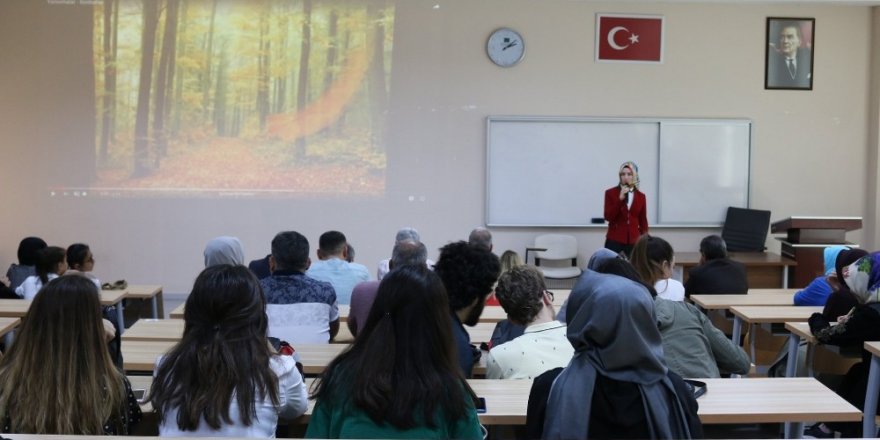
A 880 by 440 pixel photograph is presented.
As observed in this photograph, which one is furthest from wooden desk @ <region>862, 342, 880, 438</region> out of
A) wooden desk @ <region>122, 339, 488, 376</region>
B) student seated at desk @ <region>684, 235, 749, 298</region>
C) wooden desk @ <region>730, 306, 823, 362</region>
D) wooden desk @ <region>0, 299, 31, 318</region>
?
wooden desk @ <region>0, 299, 31, 318</region>

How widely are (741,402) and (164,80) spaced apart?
6.50m

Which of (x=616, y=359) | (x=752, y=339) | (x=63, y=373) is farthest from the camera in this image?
(x=752, y=339)

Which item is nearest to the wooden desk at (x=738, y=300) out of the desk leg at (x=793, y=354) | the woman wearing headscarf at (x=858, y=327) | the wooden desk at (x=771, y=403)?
the desk leg at (x=793, y=354)

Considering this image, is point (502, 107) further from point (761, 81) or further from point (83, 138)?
point (83, 138)

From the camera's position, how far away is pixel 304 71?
792 centimetres

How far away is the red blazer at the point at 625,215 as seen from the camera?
7.23m

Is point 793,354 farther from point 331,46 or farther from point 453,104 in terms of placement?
point 331,46

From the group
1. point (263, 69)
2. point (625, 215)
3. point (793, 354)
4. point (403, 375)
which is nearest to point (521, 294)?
point (403, 375)

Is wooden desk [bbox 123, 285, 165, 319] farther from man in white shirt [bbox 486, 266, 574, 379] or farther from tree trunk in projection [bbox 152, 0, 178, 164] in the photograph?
man in white shirt [bbox 486, 266, 574, 379]

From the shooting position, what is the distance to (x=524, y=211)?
8086 mm

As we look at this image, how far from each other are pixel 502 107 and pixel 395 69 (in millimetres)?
1064

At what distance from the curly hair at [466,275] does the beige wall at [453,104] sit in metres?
4.64

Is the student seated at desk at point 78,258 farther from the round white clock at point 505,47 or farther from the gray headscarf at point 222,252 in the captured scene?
the round white clock at point 505,47

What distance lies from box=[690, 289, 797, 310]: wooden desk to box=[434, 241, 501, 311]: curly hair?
2.18 meters
